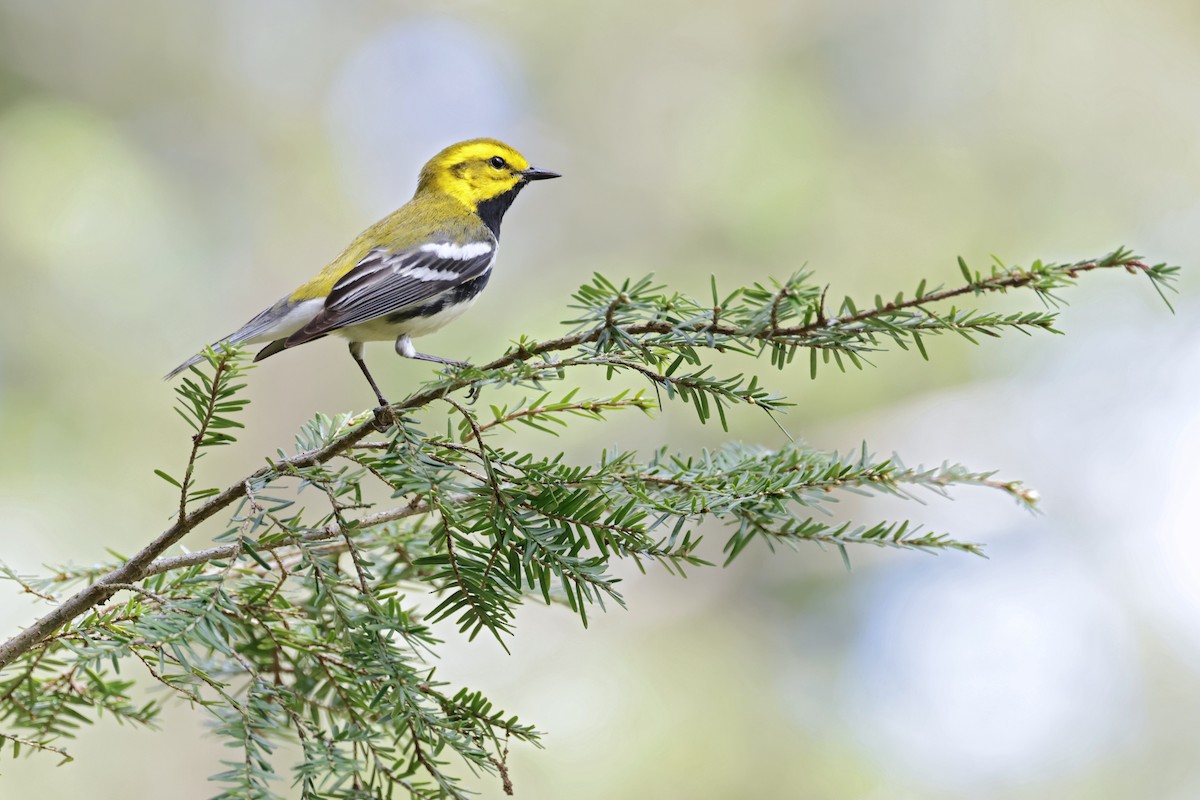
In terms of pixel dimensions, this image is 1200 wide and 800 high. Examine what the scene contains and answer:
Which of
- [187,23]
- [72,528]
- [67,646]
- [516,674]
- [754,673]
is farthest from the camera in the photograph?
[187,23]

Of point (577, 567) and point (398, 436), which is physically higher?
point (398, 436)

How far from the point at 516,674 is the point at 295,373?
225 cm

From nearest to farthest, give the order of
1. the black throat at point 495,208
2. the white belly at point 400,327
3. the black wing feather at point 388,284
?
the black wing feather at point 388,284, the white belly at point 400,327, the black throat at point 495,208

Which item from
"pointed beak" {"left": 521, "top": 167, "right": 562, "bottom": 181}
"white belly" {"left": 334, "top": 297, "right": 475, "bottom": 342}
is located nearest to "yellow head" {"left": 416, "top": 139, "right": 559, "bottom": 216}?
"pointed beak" {"left": 521, "top": 167, "right": 562, "bottom": 181}

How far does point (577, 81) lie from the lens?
6.49 m

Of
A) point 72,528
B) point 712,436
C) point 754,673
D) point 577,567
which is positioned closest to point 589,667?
point 754,673

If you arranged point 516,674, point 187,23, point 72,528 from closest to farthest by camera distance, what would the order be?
point 72,528 < point 516,674 < point 187,23

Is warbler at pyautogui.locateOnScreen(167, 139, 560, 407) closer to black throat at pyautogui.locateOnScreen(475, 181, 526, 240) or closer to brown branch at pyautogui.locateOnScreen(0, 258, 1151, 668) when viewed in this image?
black throat at pyautogui.locateOnScreen(475, 181, 526, 240)

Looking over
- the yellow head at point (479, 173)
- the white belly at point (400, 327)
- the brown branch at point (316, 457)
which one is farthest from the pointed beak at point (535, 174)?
the brown branch at point (316, 457)

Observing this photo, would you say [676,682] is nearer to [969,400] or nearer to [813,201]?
[969,400]

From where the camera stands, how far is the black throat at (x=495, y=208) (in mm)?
2992

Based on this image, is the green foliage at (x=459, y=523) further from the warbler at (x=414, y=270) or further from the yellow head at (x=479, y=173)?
the yellow head at (x=479, y=173)

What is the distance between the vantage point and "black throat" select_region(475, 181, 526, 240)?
118 inches

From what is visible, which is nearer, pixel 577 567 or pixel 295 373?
pixel 577 567
